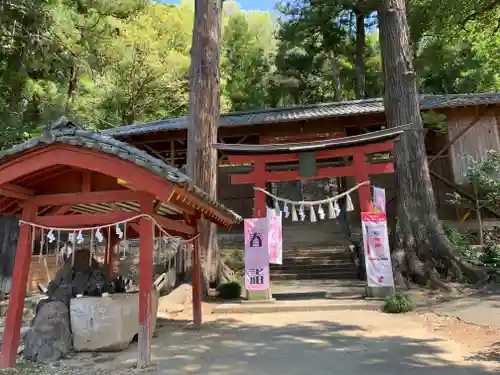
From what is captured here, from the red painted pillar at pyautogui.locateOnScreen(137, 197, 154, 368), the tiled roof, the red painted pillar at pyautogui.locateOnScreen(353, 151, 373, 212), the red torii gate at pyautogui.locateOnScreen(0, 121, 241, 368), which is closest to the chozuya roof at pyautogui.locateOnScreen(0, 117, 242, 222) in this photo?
the red torii gate at pyautogui.locateOnScreen(0, 121, 241, 368)

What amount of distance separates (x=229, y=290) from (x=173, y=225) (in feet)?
13.9

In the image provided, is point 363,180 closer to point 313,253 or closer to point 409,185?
point 409,185

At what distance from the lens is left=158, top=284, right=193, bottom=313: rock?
8766 mm

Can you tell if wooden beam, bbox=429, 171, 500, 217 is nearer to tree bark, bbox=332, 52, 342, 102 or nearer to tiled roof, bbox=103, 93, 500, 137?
tiled roof, bbox=103, 93, 500, 137

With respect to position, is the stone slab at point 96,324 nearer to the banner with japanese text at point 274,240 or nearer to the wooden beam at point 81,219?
the wooden beam at point 81,219

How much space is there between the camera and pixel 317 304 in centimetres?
841

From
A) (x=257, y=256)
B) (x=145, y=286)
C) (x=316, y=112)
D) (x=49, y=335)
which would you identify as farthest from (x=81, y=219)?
(x=316, y=112)

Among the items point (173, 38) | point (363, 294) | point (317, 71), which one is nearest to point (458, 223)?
point (363, 294)

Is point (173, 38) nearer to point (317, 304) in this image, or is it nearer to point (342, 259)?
point (342, 259)

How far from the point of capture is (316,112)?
49.9 ft

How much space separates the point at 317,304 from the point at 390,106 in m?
6.41

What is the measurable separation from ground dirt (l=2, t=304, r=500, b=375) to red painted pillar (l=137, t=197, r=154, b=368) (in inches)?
8.7

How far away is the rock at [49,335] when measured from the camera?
16.9 ft

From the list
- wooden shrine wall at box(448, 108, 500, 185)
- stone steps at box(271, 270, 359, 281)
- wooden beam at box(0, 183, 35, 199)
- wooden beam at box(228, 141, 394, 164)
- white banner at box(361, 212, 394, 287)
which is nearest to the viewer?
wooden beam at box(0, 183, 35, 199)
